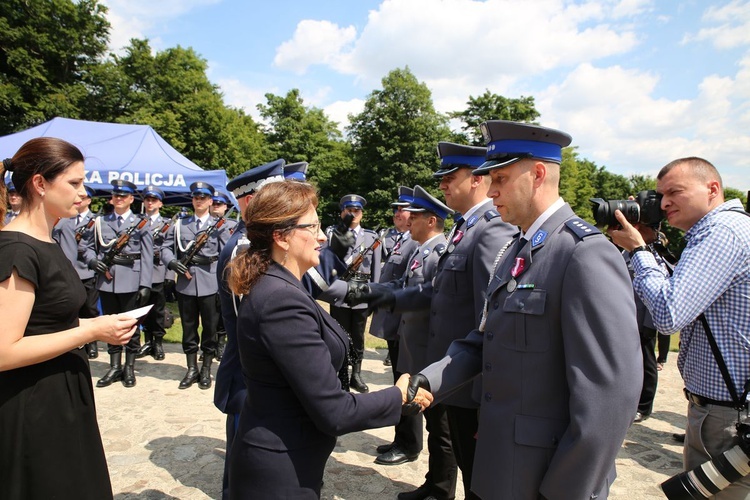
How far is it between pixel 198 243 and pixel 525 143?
236 inches

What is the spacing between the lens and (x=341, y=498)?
3.95 m

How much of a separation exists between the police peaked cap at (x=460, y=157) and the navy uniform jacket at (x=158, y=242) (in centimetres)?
607

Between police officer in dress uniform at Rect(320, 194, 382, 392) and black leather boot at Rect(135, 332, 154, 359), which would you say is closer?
police officer in dress uniform at Rect(320, 194, 382, 392)

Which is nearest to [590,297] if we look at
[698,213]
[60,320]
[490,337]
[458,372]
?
[490,337]

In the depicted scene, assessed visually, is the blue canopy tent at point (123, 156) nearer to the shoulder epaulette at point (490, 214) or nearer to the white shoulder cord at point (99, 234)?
the white shoulder cord at point (99, 234)

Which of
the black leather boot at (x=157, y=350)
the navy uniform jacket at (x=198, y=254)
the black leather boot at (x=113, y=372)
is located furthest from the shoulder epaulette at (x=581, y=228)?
the black leather boot at (x=157, y=350)

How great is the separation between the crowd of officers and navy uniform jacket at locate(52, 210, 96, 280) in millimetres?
21

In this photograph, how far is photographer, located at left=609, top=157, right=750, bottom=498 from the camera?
2.29m

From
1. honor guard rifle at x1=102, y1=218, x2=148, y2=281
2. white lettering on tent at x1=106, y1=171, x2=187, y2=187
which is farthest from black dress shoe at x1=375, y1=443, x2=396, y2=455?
white lettering on tent at x1=106, y1=171, x2=187, y2=187

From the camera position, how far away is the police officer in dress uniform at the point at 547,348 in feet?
5.73

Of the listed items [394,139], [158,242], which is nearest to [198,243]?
[158,242]

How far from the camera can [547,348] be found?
1931 millimetres

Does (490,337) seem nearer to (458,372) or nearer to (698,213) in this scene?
(458,372)

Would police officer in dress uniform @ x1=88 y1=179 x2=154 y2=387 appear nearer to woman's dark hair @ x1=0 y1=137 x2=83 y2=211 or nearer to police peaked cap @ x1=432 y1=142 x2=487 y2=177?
woman's dark hair @ x1=0 y1=137 x2=83 y2=211
